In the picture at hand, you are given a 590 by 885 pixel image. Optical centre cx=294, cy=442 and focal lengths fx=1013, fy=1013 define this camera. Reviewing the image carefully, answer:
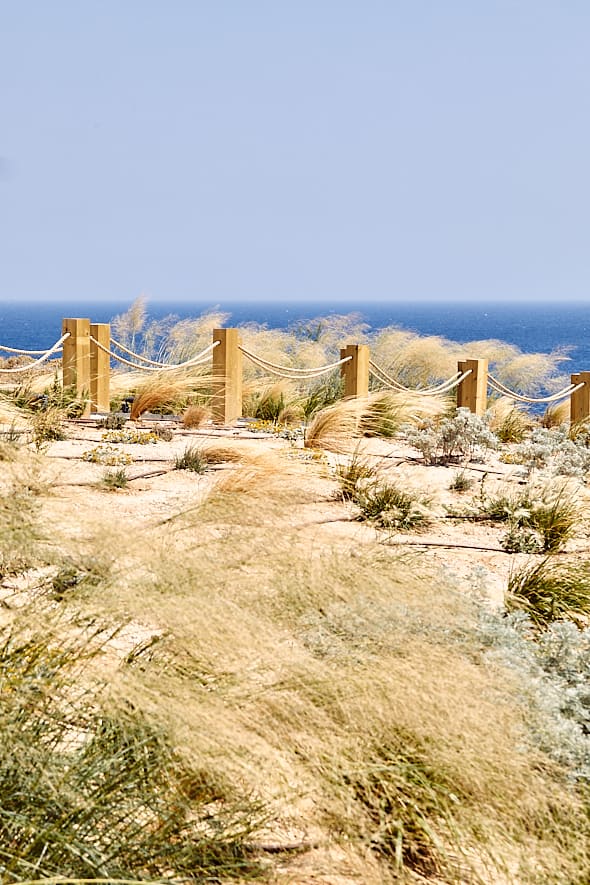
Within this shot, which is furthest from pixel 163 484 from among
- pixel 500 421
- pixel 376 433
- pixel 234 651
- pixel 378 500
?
pixel 500 421

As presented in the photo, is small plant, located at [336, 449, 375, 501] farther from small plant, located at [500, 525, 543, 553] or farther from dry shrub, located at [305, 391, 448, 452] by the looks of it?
dry shrub, located at [305, 391, 448, 452]

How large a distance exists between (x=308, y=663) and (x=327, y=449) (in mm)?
4680

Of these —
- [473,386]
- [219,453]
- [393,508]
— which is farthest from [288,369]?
[393,508]

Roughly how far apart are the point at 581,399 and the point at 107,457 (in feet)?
20.7

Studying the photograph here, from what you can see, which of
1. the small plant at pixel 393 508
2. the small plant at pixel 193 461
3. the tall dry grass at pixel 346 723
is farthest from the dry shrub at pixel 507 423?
the tall dry grass at pixel 346 723

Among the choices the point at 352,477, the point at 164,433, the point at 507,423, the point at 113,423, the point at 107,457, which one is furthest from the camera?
the point at 507,423

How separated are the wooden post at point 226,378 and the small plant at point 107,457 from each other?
226 cm

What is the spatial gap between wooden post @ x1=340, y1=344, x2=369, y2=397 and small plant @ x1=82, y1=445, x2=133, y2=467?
10.3 ft

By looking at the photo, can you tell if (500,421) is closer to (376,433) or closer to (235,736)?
(376,433)

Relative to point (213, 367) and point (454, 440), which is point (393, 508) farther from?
point (213, 367)

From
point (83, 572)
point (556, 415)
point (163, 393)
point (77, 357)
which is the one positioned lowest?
point (556, 415)

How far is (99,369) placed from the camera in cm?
870

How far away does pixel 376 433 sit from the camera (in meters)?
8.30

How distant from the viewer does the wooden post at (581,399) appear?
10883mm
